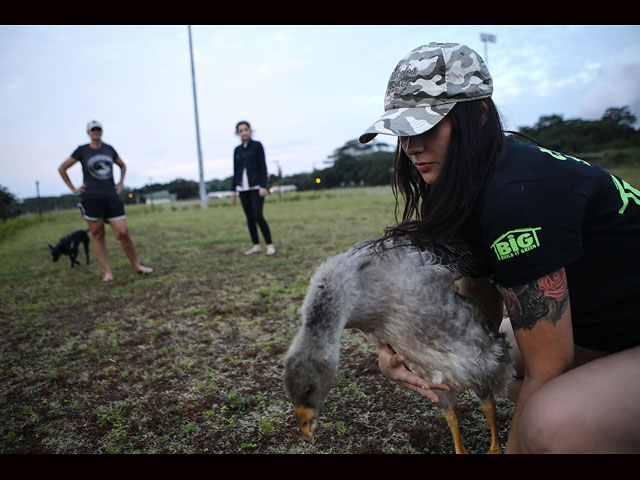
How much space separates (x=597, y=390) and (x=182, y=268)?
7.08m

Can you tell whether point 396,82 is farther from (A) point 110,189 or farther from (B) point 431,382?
(A) point 110,189

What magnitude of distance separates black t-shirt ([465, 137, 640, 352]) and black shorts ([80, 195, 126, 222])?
593 cm

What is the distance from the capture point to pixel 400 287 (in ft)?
6.23

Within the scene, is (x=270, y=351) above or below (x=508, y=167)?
below

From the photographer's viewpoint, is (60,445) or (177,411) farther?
(177,411)

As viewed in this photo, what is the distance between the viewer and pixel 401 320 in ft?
6.35

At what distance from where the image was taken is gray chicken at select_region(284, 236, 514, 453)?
1.76m

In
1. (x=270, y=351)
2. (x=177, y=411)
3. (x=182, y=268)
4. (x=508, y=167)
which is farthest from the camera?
(x=182, y=268)

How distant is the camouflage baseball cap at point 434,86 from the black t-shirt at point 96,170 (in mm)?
5644


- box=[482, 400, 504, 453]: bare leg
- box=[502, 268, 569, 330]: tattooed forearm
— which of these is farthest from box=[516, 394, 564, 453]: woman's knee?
box=[482, 400, 504, 453]: bare leg

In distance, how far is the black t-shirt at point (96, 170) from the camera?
241 inches

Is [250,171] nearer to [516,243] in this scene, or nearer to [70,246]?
[70,246]
